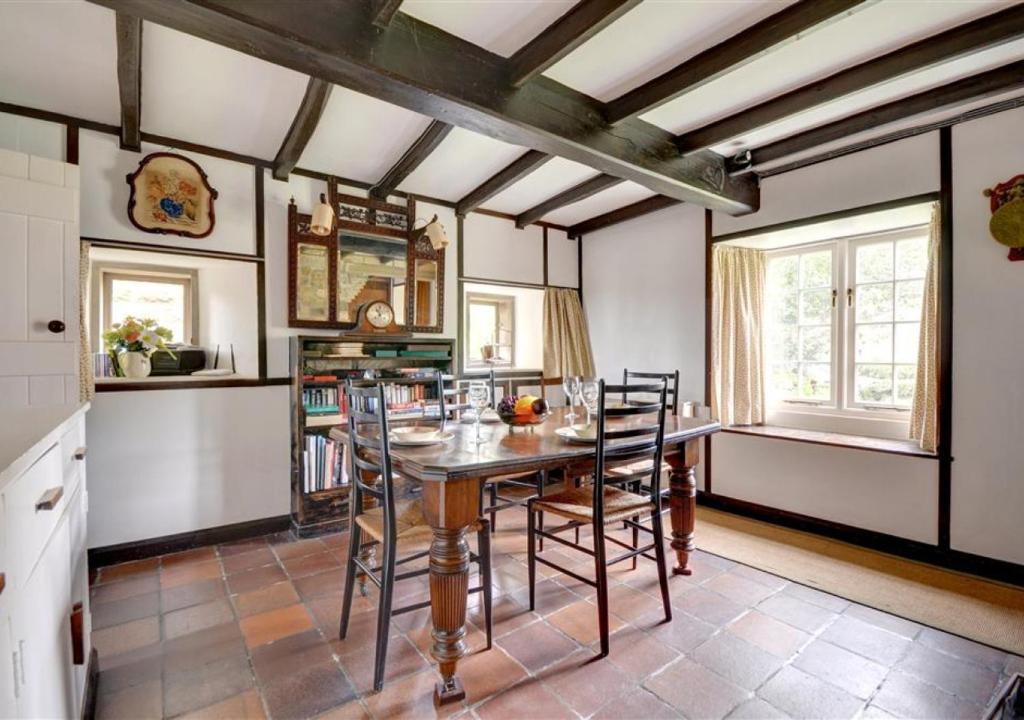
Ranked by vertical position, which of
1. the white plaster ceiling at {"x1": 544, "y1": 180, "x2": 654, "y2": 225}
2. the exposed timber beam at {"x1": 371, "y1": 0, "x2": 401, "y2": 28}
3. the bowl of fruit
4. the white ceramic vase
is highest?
the white plaster ceiling at {"x1": 544, "y1": 180, "x2": 654, "y2": 225}

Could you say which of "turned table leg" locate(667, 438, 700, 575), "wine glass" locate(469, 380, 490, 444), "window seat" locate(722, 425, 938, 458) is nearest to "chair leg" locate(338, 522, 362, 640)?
"wine glass" locate(469, 380, 490, 444)

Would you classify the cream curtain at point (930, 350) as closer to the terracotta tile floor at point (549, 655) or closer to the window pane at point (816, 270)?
the window pane at point (816, 270)

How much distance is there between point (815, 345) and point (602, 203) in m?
2.03

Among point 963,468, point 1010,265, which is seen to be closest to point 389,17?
point 1010,265

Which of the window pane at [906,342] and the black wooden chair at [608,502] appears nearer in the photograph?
the black wooden chair at [608,502]

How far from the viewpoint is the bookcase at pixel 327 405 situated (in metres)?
3.16

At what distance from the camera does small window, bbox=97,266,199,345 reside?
10.4 feet

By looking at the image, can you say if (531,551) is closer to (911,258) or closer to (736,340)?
(736,340)

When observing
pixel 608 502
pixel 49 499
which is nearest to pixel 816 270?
pixel 608 502

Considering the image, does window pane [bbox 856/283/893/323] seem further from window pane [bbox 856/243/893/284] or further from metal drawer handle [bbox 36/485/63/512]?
Result: metal drawer handle [bbox 36/485/63/512]

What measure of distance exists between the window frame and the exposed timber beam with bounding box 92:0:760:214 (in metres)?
2.26

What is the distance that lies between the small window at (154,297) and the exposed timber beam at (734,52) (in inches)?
123

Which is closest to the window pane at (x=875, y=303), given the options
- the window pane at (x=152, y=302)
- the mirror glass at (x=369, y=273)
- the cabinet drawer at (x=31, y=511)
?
the mirror glass at (x=369, y=273)

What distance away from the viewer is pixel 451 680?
1655 mm
